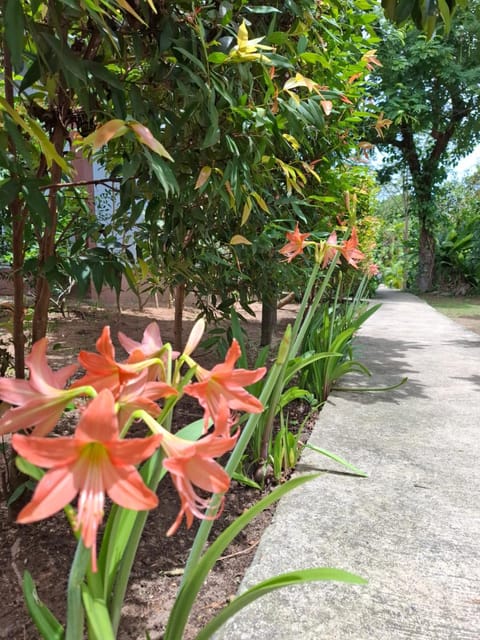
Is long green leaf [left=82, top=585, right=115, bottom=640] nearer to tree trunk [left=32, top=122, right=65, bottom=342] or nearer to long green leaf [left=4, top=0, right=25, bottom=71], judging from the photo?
long green leaf [left=4, top=0, right=25, bottom=71]

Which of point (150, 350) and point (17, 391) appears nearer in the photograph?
point (17, 391)

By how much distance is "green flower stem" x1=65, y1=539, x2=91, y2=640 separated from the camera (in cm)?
64

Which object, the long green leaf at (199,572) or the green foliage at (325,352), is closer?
the long green leaf at (199,572)

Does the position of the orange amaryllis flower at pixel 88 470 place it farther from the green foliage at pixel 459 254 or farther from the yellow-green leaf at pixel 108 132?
the green foliage at pixel 459 254

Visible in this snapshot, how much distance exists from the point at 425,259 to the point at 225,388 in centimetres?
1735

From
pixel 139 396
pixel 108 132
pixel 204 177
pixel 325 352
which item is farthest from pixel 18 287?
pixel 325 352

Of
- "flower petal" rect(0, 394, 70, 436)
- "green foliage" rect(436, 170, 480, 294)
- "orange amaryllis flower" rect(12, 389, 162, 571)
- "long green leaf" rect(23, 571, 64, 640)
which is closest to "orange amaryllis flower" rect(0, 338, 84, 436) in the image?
"flower petal" rect(0, 394, 70, 436)

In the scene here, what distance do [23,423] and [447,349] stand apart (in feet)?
17.7

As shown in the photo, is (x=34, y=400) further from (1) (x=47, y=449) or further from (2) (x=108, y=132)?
(2) (x=108, y=132)

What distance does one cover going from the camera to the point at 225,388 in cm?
61

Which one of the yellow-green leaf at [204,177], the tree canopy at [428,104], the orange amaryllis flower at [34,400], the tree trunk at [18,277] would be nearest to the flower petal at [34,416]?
the orange amaryllis flower at [34,400]

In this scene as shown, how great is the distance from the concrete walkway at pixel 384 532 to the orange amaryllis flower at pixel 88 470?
0.89 meters

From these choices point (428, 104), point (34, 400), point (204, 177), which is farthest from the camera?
point (428, 104)

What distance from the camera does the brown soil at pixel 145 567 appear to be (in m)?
1.27
